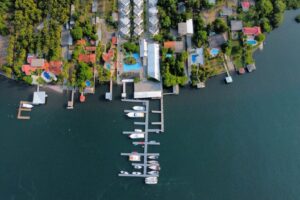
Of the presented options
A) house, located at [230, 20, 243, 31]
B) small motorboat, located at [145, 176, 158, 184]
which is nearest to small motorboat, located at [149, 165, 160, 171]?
small motorboat, located at [145, 176, 158, 184]

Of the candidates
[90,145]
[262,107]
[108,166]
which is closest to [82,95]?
[90,145]

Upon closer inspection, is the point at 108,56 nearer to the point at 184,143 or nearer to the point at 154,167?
the point at 184,143

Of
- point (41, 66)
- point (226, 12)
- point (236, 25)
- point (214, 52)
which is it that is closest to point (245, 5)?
point (226, 12)

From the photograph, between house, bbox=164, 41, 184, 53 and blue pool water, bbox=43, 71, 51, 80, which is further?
blue pool water, bbox=43, 71, 51, 80

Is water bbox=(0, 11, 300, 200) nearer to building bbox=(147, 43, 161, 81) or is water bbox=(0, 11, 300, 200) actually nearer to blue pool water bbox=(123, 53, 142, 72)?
blue pool water bbox=(123, 53, 142, 72)

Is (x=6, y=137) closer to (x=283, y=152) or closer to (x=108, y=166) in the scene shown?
(x=108, y=166)
